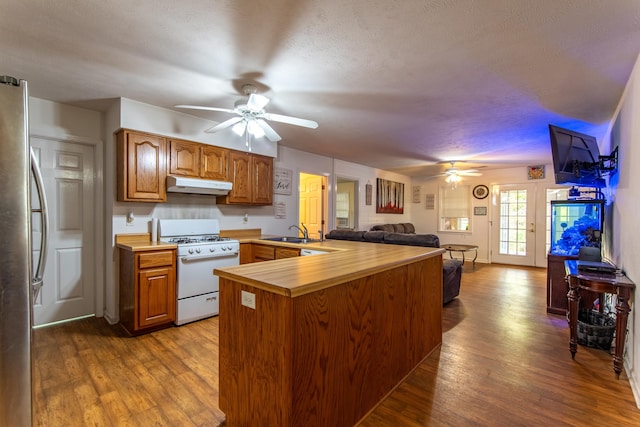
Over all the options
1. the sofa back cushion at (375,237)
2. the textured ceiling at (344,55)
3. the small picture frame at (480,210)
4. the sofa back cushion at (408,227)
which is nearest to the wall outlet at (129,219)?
the textured ceiling at (344,55)

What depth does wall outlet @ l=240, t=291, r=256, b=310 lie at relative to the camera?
4.68 ft

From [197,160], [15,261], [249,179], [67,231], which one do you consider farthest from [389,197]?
[15,261]

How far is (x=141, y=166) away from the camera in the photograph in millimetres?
3096

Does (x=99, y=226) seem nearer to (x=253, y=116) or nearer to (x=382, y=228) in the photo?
(x=253, y=116)

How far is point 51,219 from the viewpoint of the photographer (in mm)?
3076

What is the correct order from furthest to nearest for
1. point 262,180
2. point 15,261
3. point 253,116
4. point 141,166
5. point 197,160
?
point 262,180 < point 197,160 < point 141,166 < point 253,116 < point 15,261

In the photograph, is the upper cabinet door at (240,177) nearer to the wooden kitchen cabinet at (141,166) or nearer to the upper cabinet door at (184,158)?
the upper cabinet door at (184,158)

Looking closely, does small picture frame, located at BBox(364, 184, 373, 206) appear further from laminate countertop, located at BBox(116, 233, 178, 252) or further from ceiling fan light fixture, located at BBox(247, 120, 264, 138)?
laminate countertop, located at BBox(116, 233, 178, 252)

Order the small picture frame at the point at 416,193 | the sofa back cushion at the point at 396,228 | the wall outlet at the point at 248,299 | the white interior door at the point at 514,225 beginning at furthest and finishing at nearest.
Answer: the small picture frame at the point at 416,193
the sofa back cushion at the point at 396,228
the white interior door at the point at 514,225
the wall outlet at the point at 248,299

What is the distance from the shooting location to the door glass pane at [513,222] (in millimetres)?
6637

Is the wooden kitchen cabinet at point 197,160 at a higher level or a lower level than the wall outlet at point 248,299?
higher

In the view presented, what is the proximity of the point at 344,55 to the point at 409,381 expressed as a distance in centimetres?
235

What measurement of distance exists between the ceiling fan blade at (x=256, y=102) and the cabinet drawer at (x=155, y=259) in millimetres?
1686

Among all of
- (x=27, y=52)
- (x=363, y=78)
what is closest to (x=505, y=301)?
(x=363, y=78)
